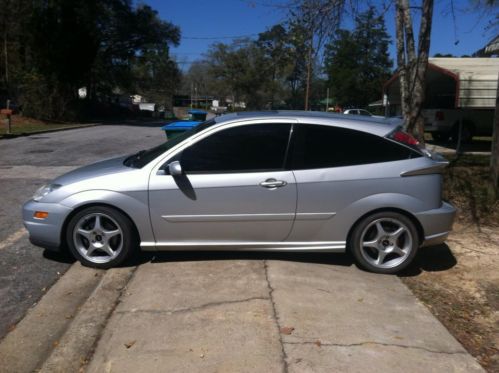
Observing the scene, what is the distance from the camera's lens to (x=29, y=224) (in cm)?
511

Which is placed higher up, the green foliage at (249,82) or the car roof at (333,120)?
the green foliage at (249,82)

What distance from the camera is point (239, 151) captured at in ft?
16.4

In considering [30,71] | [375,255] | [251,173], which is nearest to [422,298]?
[375,255]

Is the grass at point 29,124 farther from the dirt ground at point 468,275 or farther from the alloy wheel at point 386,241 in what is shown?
the alloy wheel at point 386,241

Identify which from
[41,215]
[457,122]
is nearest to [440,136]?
[457,122]

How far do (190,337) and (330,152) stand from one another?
2283 millimetres

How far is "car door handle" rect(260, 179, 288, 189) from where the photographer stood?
16.0ft

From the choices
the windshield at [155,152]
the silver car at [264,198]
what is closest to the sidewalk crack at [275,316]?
the silver car at [264,198]

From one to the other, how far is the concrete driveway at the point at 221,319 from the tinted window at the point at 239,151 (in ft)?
3.19

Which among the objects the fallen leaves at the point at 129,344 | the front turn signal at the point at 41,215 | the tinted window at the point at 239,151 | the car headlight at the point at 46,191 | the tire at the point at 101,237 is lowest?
the fallen leaves at the point at 129,344

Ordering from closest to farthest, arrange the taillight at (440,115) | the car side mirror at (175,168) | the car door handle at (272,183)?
the car side mirror at (175,168)
the car door handle at (272,183)
the taillight at (440,115)

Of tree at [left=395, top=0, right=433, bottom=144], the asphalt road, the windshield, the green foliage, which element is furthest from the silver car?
the green foliage

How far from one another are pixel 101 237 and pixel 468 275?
12.1 feet

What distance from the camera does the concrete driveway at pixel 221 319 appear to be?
3.40m
